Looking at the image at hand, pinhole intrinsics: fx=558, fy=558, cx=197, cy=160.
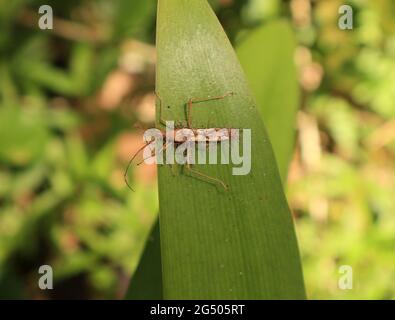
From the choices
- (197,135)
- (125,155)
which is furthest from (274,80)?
(125,155)

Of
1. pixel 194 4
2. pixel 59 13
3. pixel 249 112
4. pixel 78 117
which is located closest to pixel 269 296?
pixel 249 112

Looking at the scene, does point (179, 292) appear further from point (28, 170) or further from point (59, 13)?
point (59, 13)

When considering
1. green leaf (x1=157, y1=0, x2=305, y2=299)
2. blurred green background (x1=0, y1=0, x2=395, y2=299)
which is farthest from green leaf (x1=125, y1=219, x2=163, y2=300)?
blurred green background (x1=0, y1=0, x2=395, y2=299)

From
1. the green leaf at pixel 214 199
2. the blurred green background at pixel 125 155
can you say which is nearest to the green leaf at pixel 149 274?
the green leaf at pixel 214 199

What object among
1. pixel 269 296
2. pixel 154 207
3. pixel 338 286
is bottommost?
pixel 269 296

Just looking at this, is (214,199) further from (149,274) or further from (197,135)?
(149,274)

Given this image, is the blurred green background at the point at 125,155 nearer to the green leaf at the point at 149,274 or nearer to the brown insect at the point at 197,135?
the green leaf at the point at 149,274
